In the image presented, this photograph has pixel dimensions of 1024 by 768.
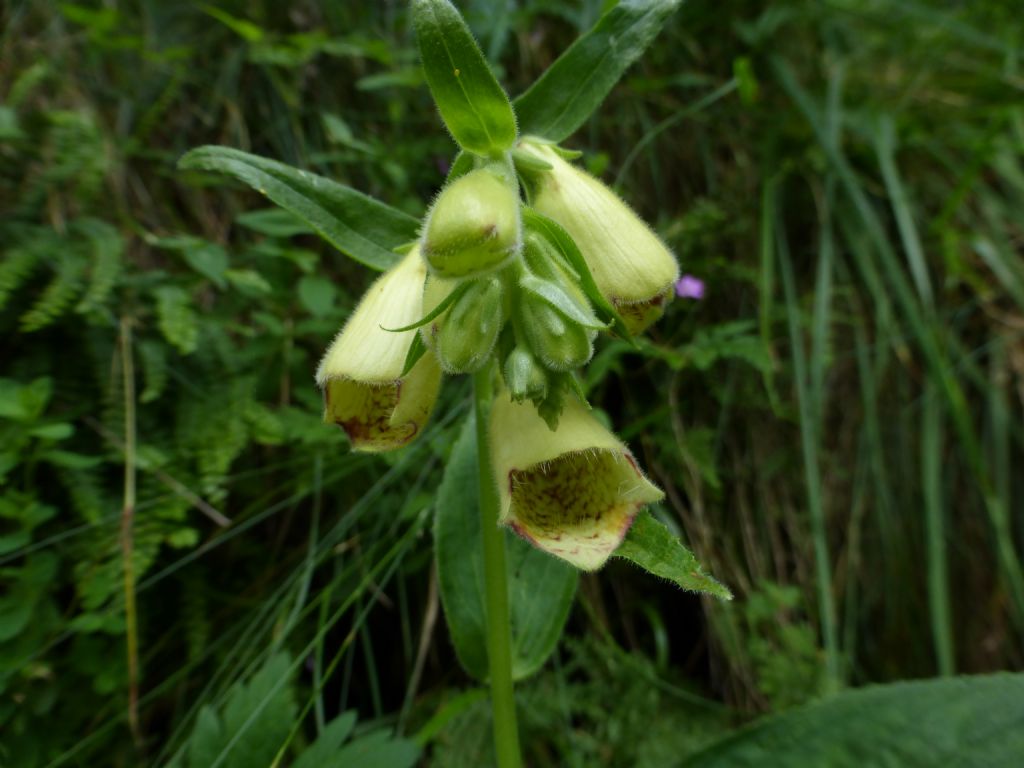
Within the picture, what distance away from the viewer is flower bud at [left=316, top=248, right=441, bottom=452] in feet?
3.19

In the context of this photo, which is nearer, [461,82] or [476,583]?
[461,82]

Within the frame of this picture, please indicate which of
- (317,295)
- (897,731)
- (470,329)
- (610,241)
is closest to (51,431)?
Answer: (317,295)

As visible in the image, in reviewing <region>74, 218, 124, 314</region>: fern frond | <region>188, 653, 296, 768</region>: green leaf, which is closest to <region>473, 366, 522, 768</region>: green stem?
<region>188, 653, 296, 768</region>: green leaf

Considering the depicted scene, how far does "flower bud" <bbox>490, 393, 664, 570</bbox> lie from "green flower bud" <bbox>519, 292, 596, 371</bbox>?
0.36 ft

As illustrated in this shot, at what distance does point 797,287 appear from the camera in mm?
2109

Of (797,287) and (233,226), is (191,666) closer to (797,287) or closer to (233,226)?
(233,226)

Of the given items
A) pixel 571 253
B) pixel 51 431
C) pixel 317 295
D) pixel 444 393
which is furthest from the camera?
pixel 444 393

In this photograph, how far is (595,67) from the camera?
3.68ft

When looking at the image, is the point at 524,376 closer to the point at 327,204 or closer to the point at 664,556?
the point at 664,556

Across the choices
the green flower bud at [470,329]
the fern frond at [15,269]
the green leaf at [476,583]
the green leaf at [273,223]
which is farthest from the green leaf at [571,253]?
the fern frond at [15,269]

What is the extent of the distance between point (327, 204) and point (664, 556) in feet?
2.11

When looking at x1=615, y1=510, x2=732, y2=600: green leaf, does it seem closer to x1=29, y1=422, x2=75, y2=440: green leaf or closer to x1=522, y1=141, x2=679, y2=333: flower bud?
x1=522, y1=141, x2=679, y2=333: flower bud

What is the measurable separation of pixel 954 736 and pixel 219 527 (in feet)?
3.90

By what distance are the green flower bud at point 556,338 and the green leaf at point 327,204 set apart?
343 millimetres
